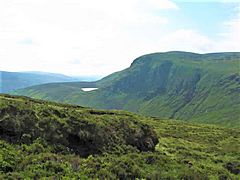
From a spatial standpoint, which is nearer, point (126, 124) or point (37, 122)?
point (37, 122)

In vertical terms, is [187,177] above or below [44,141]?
below

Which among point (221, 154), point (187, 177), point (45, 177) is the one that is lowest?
point (221, 154)

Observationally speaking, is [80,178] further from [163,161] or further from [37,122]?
[163,161]

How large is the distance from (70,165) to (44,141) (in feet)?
15.5

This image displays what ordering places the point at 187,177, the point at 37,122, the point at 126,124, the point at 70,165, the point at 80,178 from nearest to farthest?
the point at 80,178 → the point at 70,165 → the point at 187,177 → the point at 37,122 → the point at 126,124

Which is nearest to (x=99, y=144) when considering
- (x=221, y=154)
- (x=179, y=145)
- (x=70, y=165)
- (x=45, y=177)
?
(x=70, y=165)

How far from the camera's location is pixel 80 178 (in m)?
19.8

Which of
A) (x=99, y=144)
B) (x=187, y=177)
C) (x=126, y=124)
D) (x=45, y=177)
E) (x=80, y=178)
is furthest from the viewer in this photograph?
(x=126, y=124)

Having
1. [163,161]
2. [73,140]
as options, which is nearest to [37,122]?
[73,140]

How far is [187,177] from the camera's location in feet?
80.7

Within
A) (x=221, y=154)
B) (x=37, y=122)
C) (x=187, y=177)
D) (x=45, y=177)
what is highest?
(x=37, y=122)

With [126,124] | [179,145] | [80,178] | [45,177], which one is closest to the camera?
[45,177]

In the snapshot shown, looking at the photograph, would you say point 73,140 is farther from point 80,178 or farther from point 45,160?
point 80,178

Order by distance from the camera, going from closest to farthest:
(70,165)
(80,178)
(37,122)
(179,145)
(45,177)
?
(45,177) → (80,178) → (70,165) → (37,122) → (179,145)
